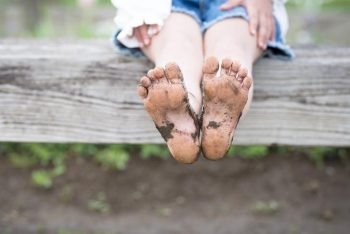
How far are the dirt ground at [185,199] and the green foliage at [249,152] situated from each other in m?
0.03

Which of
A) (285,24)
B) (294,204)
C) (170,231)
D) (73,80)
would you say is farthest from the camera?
(294,204)

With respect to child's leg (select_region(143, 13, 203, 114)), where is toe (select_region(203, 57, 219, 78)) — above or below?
above

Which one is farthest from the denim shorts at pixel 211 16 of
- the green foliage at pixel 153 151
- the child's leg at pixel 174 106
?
the green foliage at pixel 153 151

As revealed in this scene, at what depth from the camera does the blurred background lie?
299 cm

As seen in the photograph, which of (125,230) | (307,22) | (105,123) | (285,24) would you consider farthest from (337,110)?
(307,22)

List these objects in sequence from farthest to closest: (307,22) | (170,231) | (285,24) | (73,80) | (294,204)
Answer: (307,22)
(294,204)
(170,231)
(285,24)
(73,80)

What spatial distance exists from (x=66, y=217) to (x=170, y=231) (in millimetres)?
Answer: 445

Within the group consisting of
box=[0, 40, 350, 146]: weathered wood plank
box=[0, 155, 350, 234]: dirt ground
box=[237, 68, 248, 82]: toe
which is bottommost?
box=[0, 155, 350, 234]: dirt ground

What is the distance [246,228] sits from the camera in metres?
2.95

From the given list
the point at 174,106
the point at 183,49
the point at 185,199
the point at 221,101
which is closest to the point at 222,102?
the point at 221,101

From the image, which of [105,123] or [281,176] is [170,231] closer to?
[281,176]

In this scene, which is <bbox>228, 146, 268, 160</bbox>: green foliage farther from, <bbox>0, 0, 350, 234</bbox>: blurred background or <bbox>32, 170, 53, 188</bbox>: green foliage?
<bbox>32, 170, 53, 188</bbox>: green foliage

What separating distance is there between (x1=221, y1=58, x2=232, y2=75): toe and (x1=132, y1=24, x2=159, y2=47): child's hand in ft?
1.56

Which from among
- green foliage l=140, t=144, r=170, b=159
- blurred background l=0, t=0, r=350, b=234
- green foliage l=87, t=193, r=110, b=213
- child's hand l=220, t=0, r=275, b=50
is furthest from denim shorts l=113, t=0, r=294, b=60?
Result: green foliage l=140, t=144, r=170, b=159
